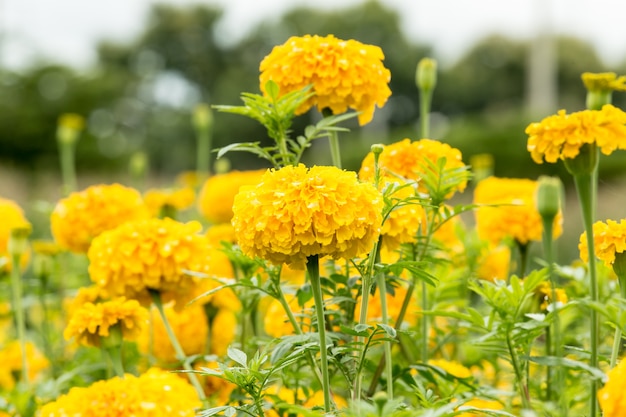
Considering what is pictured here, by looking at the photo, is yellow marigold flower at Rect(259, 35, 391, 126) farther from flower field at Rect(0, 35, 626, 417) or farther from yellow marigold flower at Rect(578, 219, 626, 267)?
yellow marigold flower at Rect(578, 219, 626, 267)

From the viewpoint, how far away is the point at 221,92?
901 inches

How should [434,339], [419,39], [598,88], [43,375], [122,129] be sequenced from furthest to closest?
[419,39] < [122,129] < [43,375] < [434,339] < [598,88]

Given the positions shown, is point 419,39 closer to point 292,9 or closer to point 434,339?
point 292,9

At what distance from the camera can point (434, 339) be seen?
147 cm

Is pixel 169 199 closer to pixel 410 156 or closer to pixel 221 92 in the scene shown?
pixel 410 156

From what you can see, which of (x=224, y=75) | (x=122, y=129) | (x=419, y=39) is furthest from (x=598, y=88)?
(x=224, y=75)

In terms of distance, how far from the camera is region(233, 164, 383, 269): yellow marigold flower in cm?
84

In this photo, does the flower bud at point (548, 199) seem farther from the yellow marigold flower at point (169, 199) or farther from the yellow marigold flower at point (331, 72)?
the yellow marigold flower at point (169, 199)

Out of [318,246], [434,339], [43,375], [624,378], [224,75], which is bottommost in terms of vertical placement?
[43,375]

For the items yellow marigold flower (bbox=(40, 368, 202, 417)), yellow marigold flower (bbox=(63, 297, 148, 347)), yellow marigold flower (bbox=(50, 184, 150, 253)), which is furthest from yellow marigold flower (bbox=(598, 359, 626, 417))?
yellow marigold flower (bbox=(50, 184, 150, 253))

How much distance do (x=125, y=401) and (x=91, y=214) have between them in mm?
769

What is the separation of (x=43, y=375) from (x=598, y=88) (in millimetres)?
1445

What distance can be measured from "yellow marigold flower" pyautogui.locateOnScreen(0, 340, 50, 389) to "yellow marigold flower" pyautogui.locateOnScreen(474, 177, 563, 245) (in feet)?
3.27

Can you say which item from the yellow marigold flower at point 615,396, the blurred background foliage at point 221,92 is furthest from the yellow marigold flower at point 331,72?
the blurred background foliage at point 221,92
